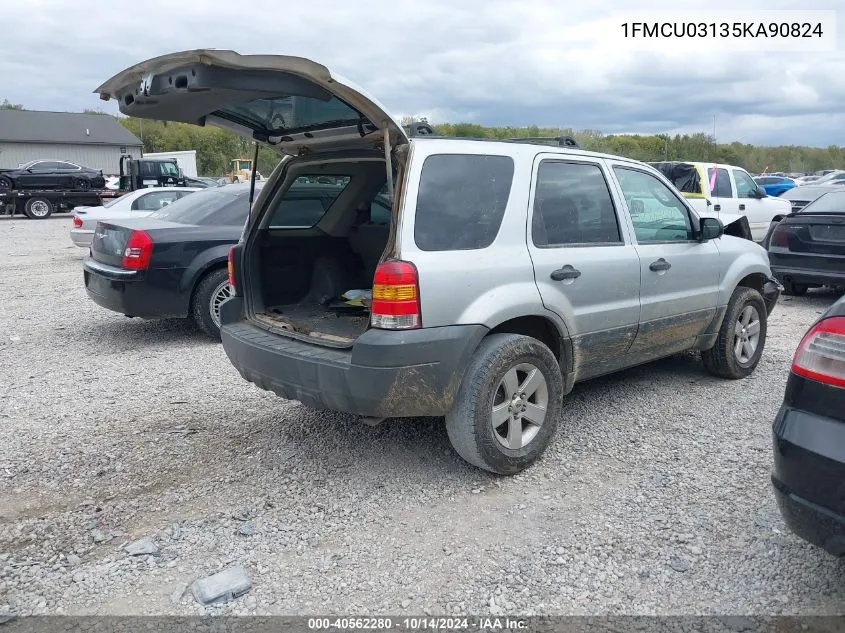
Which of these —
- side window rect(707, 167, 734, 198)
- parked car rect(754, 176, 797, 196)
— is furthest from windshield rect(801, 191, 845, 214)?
parked car rect(754, 176, 797, 196)

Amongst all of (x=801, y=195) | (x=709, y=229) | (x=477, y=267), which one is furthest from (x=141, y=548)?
(x=801, y=195)

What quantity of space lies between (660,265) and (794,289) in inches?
240

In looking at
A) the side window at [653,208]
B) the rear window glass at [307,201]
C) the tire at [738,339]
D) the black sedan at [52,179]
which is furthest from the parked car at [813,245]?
the black sedan at [52,179]

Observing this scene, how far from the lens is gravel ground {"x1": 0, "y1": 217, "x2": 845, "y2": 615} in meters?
2.96

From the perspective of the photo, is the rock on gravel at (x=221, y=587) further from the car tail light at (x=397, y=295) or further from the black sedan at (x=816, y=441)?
the black sedan at (x=816, y=441)

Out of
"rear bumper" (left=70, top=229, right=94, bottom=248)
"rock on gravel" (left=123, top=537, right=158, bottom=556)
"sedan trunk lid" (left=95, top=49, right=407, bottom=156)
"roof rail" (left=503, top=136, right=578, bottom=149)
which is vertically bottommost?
"rock on gravel" (left=123, top=537, right=158, bottom=556)

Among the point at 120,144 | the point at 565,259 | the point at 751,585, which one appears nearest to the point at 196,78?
the point at 565,259

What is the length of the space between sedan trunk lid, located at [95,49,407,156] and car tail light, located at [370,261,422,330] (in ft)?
2.29

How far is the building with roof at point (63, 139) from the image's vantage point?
49406mm

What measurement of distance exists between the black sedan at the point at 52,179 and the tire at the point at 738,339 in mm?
24653

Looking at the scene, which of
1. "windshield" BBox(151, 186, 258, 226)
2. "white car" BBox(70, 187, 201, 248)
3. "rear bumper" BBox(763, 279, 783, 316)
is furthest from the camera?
"white car" BBox(70, 187, 201, 248)

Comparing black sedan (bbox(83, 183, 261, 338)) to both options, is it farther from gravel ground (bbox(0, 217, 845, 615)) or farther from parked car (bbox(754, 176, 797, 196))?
parked car (bbox(754, 176, 797, 196))

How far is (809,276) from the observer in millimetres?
8789

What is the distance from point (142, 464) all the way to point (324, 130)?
7.31ft
